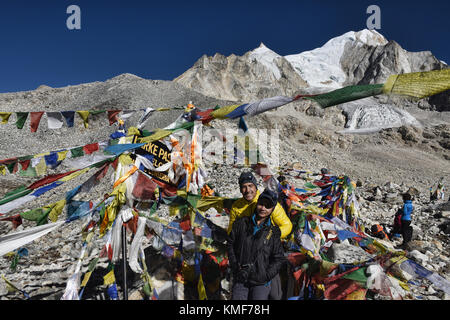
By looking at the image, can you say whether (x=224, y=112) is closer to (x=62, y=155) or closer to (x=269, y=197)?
(x=269, y=197)

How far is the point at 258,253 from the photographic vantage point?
2.78 meters

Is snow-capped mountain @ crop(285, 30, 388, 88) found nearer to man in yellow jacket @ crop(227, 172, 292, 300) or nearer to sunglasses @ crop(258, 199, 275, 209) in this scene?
man in yellow jacket @ crop(227, 172, 292, 300)

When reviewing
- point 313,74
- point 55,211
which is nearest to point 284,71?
point 313,74

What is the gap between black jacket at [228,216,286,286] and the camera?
277cm

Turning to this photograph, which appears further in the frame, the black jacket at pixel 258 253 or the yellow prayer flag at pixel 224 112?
the yellow prayer flag at pixel 224 112

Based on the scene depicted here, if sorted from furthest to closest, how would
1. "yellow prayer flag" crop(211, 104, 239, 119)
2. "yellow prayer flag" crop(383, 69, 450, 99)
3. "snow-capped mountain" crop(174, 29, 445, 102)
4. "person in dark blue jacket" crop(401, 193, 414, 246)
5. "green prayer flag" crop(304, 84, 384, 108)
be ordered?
"snow-capped mountain" crop(174, 29, 445, 102)
"person in dark blue jacket" crop(401, 193, 414, 246)
"yellow prayer flag" crop(211, 104, 239, 119)
"green prayer flag" crop(304, 84, 384, 108)
"yellow prayer flag" crop(383, 69, 450, 99)

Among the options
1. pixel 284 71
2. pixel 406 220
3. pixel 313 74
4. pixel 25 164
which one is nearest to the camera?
pixel 25 164

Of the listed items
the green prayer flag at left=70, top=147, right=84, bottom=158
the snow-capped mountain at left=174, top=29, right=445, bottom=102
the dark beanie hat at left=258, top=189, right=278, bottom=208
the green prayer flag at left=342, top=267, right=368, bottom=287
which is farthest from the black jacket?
the snow-capped mountain at left=174, top=29, right=445, bottom=102

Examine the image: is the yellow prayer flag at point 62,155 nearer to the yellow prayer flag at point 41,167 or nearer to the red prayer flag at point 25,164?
the yellow prayer flag at point 41,167

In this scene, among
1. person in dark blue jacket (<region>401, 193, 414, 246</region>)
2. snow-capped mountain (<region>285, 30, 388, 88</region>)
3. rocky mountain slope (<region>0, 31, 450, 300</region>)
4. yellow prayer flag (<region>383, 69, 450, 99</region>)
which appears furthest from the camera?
snow-capped mountain (<region>285, 30, 388, 88</region>)

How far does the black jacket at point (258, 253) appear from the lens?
9.08 ft

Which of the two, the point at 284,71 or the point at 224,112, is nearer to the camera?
the point at 224,112

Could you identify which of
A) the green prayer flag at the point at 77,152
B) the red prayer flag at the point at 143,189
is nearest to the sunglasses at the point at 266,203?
the red prayer flag at the point at 143,189
